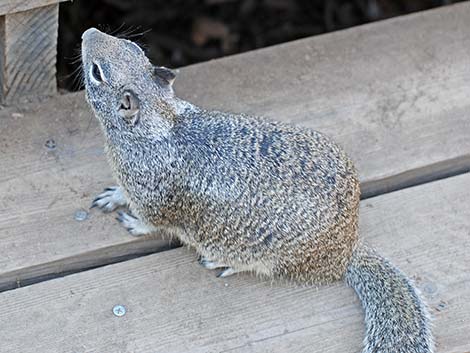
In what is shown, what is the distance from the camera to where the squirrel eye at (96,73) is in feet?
8.73

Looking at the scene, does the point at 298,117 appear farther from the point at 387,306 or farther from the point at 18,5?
the point at 18,5

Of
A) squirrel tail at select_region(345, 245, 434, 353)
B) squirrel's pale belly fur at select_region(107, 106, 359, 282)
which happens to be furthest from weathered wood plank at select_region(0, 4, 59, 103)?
squirrel tail at select_region(345, 245, 434, 353)

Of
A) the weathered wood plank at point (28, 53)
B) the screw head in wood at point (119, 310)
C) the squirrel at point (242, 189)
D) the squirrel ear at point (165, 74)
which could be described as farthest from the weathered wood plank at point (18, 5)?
the screw head in wood at point (119, 310)

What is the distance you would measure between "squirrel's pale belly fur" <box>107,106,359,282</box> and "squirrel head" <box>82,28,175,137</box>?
0.22ft

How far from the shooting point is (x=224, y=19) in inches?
190

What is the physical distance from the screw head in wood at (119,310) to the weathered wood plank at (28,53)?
0.93 metres

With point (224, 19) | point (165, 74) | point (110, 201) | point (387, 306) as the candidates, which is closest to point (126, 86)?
point (165, 74)

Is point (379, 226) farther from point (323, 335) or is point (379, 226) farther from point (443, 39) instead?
point (443, 39)

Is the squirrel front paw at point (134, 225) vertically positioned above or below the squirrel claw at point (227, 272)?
above

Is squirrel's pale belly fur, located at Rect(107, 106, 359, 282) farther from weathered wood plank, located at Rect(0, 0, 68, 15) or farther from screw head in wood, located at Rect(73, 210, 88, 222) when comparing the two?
weathered wood plank, located at Rect(0, 0, 68, 15)

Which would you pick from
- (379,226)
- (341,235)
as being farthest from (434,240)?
(341,235)

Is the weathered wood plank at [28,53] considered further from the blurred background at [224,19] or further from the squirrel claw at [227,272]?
the blurred background at [224,19]

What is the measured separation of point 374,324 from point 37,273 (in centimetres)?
99

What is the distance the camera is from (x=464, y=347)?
8.25 ft
